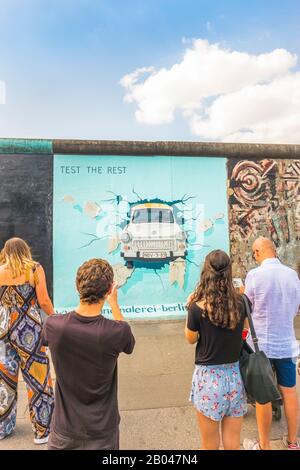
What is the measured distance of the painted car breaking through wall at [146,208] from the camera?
7.02m

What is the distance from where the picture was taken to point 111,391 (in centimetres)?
197

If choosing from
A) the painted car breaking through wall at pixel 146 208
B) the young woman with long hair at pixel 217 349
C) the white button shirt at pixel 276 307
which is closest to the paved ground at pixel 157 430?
the young woman with long hair at pixel 217 349

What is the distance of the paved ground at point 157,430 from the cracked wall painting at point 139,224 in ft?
11.7

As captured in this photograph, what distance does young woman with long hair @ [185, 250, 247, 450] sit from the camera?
2189mm

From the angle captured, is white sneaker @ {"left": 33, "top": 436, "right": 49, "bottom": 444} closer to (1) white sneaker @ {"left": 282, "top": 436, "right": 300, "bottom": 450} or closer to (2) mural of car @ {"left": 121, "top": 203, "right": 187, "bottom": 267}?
(1) white sneaker @ {"left": 282, "top": 436, "right": 300, "bottom": 450}

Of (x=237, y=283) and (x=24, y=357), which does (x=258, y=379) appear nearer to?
(x=237, y=283)

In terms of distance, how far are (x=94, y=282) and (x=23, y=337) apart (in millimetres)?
1475

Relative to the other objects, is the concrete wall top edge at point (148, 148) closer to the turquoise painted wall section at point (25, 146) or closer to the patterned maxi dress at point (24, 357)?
the turquoise painted wall section at point (25, 146)

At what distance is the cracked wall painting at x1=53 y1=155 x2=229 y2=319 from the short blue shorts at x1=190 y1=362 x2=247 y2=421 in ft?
16.1

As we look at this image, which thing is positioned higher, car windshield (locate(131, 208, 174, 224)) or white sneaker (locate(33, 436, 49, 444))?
car windshield (locate(131, 208, 174, 224))

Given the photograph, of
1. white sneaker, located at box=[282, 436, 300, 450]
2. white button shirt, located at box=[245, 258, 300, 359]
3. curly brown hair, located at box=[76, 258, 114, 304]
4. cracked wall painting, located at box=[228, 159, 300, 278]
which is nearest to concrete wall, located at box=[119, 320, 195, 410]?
white sneaker, located at box=[282, 436, 300, 450]

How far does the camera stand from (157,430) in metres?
3.20

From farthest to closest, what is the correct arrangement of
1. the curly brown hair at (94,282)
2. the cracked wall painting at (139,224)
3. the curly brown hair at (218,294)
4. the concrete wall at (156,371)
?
the cracked wall painting at (139,224) → the concrete wall at (156,371) → the curly brown hair at (218,294) → the curly brown hair at (94,282)

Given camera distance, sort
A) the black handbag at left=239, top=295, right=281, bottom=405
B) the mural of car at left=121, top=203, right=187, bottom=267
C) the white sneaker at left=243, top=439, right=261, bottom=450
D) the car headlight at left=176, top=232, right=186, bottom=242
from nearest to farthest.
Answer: the black handbag at left=239, top=295, right=281, bottom=405 < the white sneaker at left=243, top=439, right=261, bottom=450 < the mural of car at left=121, top=203, right=187, bottom=267 < the car headlight at left=176, top=232, right=186, bottom=242
